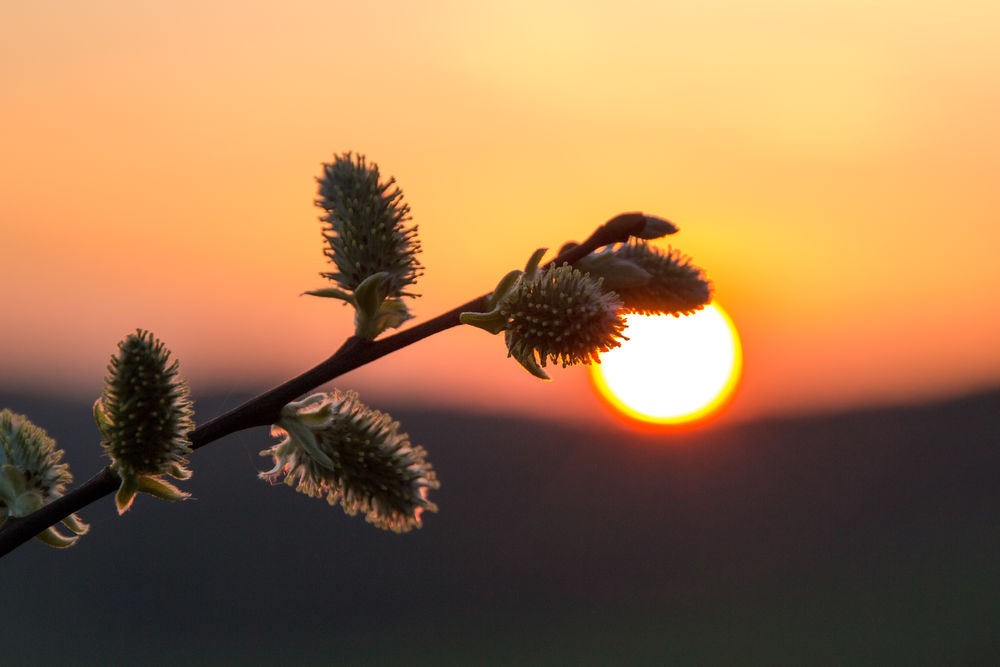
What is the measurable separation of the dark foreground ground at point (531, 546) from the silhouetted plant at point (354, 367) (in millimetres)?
65317

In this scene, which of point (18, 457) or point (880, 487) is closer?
point (18, 457)

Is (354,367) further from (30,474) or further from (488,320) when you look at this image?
(30,474)

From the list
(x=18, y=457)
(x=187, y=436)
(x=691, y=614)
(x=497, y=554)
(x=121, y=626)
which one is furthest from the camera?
(x=121, y=626)

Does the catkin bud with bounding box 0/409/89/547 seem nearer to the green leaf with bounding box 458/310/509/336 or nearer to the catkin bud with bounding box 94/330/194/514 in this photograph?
the catkin bud with bounding box 94/330/194/514

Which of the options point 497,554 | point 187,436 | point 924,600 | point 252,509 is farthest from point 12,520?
point 252,509

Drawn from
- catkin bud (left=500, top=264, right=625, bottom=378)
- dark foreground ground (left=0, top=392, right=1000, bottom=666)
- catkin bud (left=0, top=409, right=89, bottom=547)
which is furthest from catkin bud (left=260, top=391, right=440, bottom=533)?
dark foreground ground (left=0, top=392, right=1000, bottom=666)

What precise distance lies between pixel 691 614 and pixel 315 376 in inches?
2790

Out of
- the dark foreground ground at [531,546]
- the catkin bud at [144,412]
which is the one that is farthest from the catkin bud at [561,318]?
the dark foreground ground at [531,546]

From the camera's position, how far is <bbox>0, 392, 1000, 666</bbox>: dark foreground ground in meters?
72.6

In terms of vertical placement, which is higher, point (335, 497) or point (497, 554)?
point (497, 554)

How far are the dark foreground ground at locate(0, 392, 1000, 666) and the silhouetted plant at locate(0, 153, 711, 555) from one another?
65.3 m

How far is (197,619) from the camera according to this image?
86062 millimetres

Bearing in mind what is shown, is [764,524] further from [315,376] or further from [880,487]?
[315,376]

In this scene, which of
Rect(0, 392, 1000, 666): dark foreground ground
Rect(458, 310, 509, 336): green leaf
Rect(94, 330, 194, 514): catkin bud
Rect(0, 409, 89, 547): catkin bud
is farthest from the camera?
Rect(0, 392, 1000, 666): dark foreground ground
